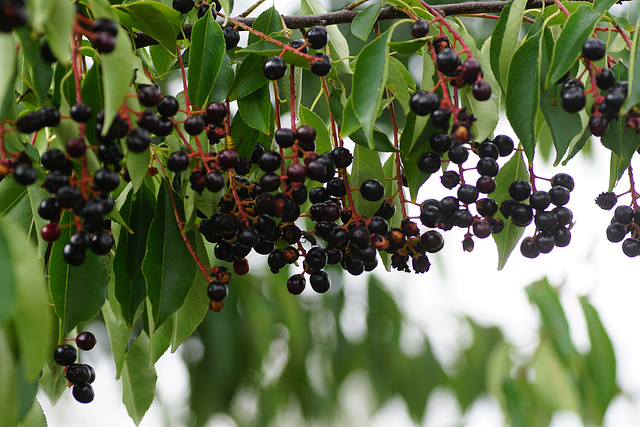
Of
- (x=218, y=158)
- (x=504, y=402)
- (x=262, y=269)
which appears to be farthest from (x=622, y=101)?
(x=262, y=269)

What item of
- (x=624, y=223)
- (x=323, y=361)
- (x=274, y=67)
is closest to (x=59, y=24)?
(x=274, y=67)

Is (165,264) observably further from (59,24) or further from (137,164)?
(59,24)

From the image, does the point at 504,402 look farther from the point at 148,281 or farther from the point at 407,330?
the point at 148,281

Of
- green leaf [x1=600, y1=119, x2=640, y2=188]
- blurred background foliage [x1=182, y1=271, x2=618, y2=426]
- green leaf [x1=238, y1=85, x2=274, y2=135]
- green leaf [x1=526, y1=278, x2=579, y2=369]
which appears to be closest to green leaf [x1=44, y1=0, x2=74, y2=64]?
green leaf [x1=238, y1=85, x2=274, y2=135]

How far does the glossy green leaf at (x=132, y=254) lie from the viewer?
1169 mm

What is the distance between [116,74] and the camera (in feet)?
2.80

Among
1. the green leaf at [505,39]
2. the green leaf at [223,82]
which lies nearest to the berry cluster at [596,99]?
the green leaf at [505,39]

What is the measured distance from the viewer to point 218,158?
1075 millimetres

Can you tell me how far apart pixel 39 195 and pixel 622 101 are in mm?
970

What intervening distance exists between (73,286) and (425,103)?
2.09 feet

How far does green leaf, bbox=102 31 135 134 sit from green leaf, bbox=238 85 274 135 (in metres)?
0.34

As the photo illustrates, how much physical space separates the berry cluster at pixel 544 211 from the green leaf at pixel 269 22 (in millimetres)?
546

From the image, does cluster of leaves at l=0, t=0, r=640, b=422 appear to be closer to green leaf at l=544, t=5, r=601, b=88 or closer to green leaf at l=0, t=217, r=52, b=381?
green leaf at l=544, t=5, r=601, b=88

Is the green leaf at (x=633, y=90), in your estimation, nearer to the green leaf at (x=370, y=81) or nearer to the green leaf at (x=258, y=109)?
the green leaf at (x=370, y=81)
